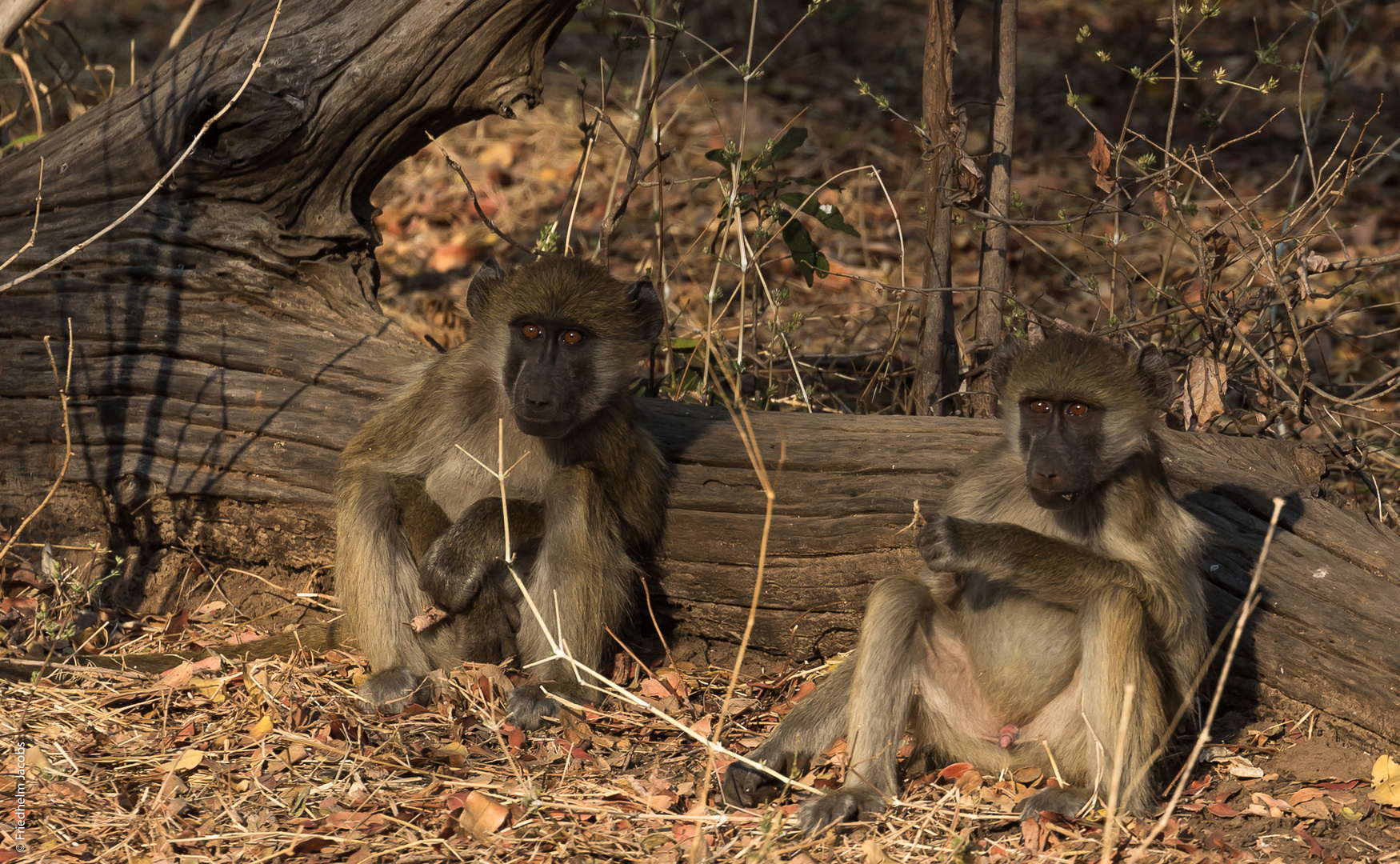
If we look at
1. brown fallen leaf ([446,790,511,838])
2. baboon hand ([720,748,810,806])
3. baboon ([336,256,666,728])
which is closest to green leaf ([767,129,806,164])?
baboon ([336,256,666,728])

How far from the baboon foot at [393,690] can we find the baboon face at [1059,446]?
2.22 m

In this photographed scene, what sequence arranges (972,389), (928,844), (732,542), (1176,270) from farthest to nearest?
Answer: (1176,270), (972,389), (732,542), (928,844)

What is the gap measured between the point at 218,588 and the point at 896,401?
3214 millimetres

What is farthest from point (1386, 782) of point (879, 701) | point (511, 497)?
point (511, 497)

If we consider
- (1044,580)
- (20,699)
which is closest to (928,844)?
(1044,580)

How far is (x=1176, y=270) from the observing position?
28.4 feet

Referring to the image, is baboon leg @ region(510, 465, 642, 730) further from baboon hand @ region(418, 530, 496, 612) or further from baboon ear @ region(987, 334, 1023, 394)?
baboon ear @ region(987, 334, 1023, 394)

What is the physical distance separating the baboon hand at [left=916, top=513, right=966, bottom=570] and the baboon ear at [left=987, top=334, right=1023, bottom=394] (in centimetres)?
60

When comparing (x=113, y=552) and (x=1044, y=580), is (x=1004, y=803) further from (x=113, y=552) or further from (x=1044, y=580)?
(x=113, y=552)

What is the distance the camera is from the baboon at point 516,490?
4.54 metres

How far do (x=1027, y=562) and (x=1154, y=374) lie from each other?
777 mm

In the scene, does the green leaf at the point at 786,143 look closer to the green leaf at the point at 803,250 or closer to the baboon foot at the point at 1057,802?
the green leaf at the point at 803,250

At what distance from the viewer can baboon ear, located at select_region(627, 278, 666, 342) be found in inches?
187

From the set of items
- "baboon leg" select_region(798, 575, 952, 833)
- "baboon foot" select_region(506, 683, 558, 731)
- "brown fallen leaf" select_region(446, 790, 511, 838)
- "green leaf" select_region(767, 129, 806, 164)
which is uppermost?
"green leaf" select_region(767, 129, 806, 164)
